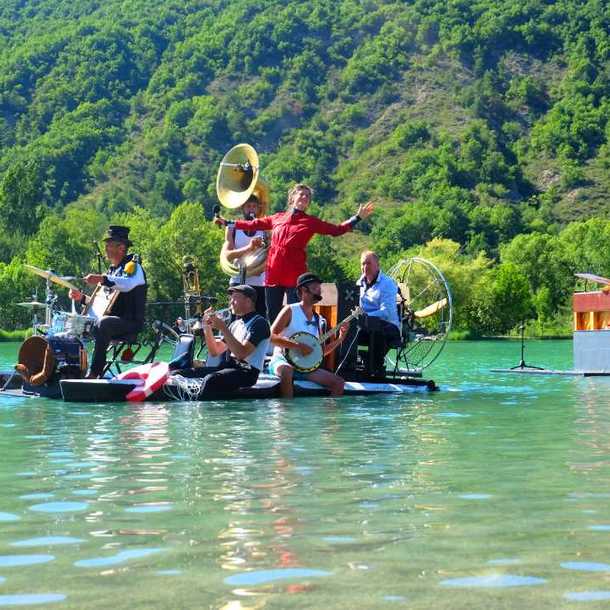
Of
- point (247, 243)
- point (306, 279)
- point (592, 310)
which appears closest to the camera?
point (306, 279)

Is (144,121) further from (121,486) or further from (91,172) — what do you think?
(121,486)

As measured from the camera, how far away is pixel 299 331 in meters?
16.4

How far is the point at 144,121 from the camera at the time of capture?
18138 cm

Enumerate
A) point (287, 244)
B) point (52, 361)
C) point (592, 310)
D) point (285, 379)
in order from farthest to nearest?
point (592, 310)
point (287, 244)
point (52, 361)
point (285, 379)

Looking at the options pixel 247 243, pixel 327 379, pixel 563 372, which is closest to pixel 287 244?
pixel 247 243

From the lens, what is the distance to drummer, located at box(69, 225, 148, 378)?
16391 mm

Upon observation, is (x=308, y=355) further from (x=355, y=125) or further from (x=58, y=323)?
(x=355, y=125)

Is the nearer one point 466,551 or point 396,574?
point 396,574

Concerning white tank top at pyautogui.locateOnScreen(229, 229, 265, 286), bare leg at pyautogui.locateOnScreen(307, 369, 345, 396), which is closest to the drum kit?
white tank top at pyautogui.locateOnScreen(229, 229, 265, 286)

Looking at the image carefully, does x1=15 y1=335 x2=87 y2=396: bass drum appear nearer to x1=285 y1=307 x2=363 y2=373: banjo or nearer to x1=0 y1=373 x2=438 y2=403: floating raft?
x1=0 y1=373 x2=438 y2=403: floating raft

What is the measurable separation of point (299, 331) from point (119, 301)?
212 centimetres

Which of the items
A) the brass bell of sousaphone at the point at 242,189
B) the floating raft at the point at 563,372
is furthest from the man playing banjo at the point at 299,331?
the floating raft at the point at 563,372

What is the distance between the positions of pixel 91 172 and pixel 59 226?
6004cm

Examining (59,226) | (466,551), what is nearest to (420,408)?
(466,551)
